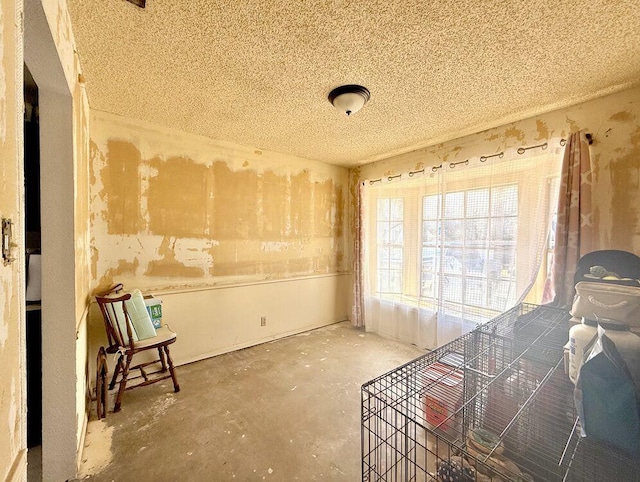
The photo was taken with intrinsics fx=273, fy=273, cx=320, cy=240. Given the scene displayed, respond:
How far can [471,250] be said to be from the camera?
2.72 metres

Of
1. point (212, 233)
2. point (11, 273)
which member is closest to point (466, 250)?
point (212, 233)

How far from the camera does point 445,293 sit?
9.64 ft

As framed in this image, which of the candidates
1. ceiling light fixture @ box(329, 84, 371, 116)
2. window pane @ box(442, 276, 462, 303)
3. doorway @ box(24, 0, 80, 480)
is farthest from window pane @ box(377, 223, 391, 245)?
doorway @ box(24, 0, 80, 480)

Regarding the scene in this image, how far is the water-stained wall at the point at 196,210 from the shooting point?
2.39 meters

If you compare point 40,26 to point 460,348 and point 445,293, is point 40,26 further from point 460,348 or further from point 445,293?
point 445,293

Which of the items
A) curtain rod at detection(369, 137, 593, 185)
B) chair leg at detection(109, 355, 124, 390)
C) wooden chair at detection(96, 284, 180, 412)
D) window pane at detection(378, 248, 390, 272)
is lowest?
chair leg at detection(109, 355, 124, 390)

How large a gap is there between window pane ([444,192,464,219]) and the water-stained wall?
1.64m

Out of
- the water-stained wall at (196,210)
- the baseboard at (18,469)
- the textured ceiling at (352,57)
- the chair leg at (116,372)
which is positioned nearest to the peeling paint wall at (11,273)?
the baseboard at (18,469)

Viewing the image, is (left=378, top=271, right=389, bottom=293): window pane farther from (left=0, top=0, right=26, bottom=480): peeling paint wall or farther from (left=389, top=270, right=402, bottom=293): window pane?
(left=0, top=0, right=26, bottom=480): peeling paint wall

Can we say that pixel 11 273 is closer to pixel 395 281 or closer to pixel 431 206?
pixel 431 206

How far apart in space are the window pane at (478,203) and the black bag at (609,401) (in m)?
1.90

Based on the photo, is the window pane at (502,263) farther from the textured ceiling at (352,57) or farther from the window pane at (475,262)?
the textured ceiling at (352,57)

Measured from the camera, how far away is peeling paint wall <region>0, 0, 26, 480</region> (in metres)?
0.57

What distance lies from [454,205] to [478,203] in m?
0.23
